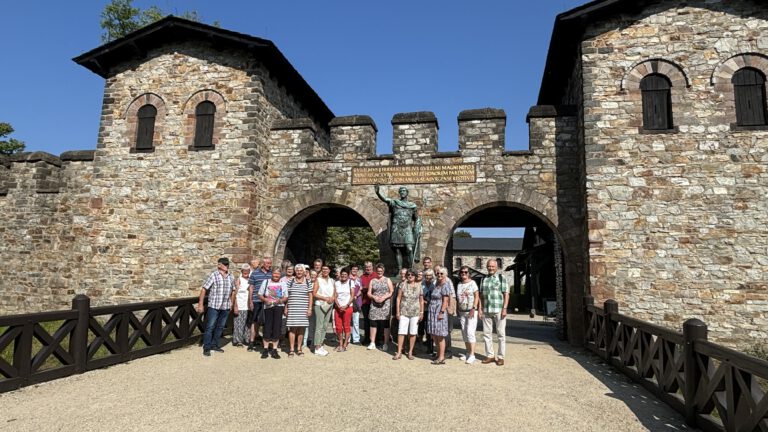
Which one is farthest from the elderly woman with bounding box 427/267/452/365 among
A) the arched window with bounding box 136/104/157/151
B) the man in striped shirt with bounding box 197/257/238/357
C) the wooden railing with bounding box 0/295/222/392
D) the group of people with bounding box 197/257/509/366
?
the arched window with bounding box 136/104/157/151

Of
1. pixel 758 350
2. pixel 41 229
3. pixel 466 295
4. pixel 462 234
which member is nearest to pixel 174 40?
pixel 41 229

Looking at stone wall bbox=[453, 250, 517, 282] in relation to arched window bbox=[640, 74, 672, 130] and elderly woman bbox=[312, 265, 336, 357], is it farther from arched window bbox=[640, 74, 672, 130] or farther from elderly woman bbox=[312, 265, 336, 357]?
elderly woman bbox=[312, 265, 336, 357]

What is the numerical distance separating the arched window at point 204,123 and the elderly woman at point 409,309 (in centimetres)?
593

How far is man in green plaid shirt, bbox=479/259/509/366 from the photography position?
6508 mm

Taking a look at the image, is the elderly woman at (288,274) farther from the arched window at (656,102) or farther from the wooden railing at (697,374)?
the arched window at (656,102)

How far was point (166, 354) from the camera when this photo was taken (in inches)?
280

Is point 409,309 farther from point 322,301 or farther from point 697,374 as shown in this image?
point 697,374

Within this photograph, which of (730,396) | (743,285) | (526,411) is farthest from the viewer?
(743,285)

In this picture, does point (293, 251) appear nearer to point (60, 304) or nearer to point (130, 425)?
point (60, 304)

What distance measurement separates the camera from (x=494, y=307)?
6582 mm

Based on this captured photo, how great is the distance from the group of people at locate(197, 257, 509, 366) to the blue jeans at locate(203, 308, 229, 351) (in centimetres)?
1

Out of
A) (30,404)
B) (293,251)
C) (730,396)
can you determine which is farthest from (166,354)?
(730,396)

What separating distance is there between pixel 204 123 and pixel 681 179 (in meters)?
9.68

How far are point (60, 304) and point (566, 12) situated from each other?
1300cm
